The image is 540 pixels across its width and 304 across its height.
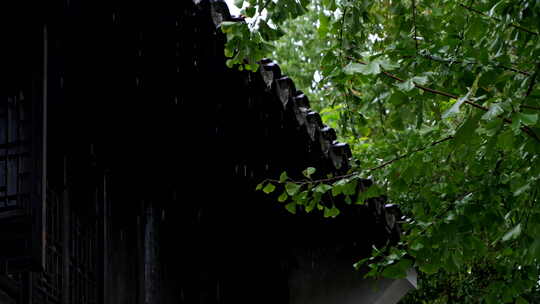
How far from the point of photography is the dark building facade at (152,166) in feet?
15.6

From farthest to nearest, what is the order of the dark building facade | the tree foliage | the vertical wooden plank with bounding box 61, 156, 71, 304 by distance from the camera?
the vertical wooden plank with bounding box 61, 156, 71, 304
the dark building facade
the tree foliage

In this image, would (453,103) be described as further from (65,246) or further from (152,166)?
(152,166)

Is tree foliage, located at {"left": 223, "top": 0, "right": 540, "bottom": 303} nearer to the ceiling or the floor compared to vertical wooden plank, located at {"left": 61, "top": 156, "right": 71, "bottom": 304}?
nearer to the ceiling

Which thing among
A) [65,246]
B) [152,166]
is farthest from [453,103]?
[152,166]

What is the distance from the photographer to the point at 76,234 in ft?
18.8

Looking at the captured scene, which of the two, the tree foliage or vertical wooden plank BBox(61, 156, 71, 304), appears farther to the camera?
vertical wooden plank BBox(61, 156, 71, 304)

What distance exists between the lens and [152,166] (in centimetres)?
674

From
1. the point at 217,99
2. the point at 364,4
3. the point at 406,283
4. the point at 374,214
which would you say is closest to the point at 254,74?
the point at 217,99

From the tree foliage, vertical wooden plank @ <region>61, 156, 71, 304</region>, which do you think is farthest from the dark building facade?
the tree foliage

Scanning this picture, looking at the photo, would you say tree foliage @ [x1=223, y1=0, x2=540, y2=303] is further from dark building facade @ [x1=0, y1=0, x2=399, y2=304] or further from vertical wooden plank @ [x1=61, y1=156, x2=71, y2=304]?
vertical wooden plank @ [x1=61, y1=156, x2=71, y2=304]

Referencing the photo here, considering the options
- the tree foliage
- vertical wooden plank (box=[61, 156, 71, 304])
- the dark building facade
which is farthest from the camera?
vertical wooden plank (box=[61, 156, 71, 304])

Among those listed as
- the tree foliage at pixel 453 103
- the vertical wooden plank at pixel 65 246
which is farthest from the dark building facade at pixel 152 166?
the tree foliage at pixel 453 103

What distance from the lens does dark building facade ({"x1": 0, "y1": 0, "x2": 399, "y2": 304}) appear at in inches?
187

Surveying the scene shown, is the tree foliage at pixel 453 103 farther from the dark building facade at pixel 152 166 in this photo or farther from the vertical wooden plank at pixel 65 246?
the vertical wooden plank at pixel 65 246
